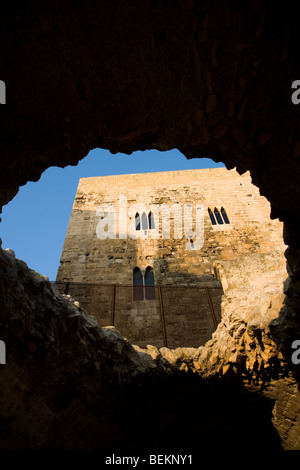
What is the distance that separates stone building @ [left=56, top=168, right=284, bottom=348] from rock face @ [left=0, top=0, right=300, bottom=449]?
9.13 ft

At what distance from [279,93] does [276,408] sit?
413 cm

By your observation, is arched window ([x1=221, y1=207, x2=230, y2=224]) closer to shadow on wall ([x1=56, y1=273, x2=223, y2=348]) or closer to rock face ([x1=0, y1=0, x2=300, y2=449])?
shadow on wall ([x1=56, y1=273, x2=223, y2=348])

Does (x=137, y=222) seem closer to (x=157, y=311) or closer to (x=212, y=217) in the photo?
(x=212, y=217)

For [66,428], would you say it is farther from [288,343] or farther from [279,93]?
[279,93]

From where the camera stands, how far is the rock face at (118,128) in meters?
1.52

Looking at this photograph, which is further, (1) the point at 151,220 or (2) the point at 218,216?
(2) the point at 218,216

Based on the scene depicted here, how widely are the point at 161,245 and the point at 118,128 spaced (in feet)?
26.5

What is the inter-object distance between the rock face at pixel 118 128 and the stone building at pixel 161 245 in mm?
2782

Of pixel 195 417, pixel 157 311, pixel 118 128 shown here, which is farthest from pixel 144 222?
pixel 118 128

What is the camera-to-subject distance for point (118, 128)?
79.3 inches

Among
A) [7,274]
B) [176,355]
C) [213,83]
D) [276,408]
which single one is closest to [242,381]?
[276,408]

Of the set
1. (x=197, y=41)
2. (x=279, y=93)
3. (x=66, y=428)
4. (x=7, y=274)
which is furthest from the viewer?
(x=66, y=428)

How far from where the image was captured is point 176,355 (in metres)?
3.86

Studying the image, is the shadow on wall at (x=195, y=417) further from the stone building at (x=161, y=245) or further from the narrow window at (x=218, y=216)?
the narrow window at (x=218, y=216)
